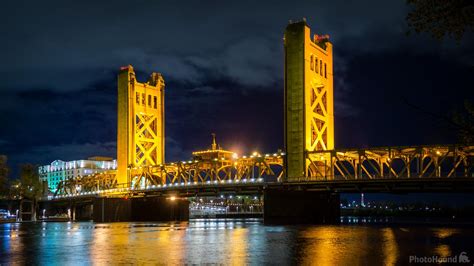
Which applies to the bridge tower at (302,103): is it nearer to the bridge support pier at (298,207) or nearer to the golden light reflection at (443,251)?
the bridge support pier at (298,207)

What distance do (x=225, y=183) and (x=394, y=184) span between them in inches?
958

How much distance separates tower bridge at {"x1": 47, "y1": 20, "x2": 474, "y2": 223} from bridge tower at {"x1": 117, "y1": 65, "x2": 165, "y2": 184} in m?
0.19

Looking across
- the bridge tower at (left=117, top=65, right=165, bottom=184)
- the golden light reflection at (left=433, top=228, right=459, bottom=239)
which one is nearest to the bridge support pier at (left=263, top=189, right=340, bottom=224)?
the golden light reflection at (left=433, top=228, right=459, bottom=239)

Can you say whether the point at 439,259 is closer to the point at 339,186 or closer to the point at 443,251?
the point at 443,251

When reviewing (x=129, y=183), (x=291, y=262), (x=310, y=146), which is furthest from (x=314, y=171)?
(x=291, y=262)

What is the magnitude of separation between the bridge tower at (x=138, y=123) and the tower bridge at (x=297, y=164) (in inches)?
7.3

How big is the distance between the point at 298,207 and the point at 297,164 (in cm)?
563

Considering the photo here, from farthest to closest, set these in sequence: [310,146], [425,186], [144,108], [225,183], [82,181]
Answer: [82,181], [144,108], [225,183], [310,146], [425,186]

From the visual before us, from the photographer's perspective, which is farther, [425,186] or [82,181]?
[82,181]

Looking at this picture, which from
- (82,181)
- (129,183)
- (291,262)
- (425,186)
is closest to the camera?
(291,262)

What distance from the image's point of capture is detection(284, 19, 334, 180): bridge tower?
72062 millimetres

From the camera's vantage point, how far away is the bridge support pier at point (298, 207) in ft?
217

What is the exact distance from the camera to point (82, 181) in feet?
432

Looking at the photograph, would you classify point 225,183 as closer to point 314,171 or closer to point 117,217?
point 314,171
